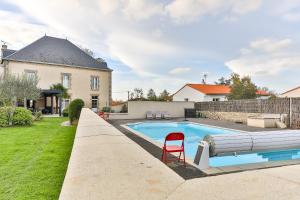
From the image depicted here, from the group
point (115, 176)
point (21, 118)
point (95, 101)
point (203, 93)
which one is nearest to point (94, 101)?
point (95, 101)

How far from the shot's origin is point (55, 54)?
30.1 metres

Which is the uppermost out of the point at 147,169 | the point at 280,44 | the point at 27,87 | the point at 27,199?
the point at 280,44

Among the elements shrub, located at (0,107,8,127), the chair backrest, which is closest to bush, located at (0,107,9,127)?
shrub, located at (0,107,8,127)

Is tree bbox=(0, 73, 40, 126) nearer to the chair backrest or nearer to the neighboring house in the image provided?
the chair backrest

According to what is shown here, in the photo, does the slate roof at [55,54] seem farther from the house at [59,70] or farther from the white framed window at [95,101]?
the white framed window at [95,101]

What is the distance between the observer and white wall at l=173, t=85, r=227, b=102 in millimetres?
32625

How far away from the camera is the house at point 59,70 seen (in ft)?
89.6

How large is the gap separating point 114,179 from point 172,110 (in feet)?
68.1

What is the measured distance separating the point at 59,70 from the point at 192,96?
19006 mm

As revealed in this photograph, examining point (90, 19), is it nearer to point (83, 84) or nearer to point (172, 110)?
point (172, 110)

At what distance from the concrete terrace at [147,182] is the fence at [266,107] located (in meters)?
11.4

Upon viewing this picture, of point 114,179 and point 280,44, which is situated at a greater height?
point 280,44

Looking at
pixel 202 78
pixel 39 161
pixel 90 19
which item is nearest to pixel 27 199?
pixel 39 161

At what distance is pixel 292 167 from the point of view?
4414 millimetres
